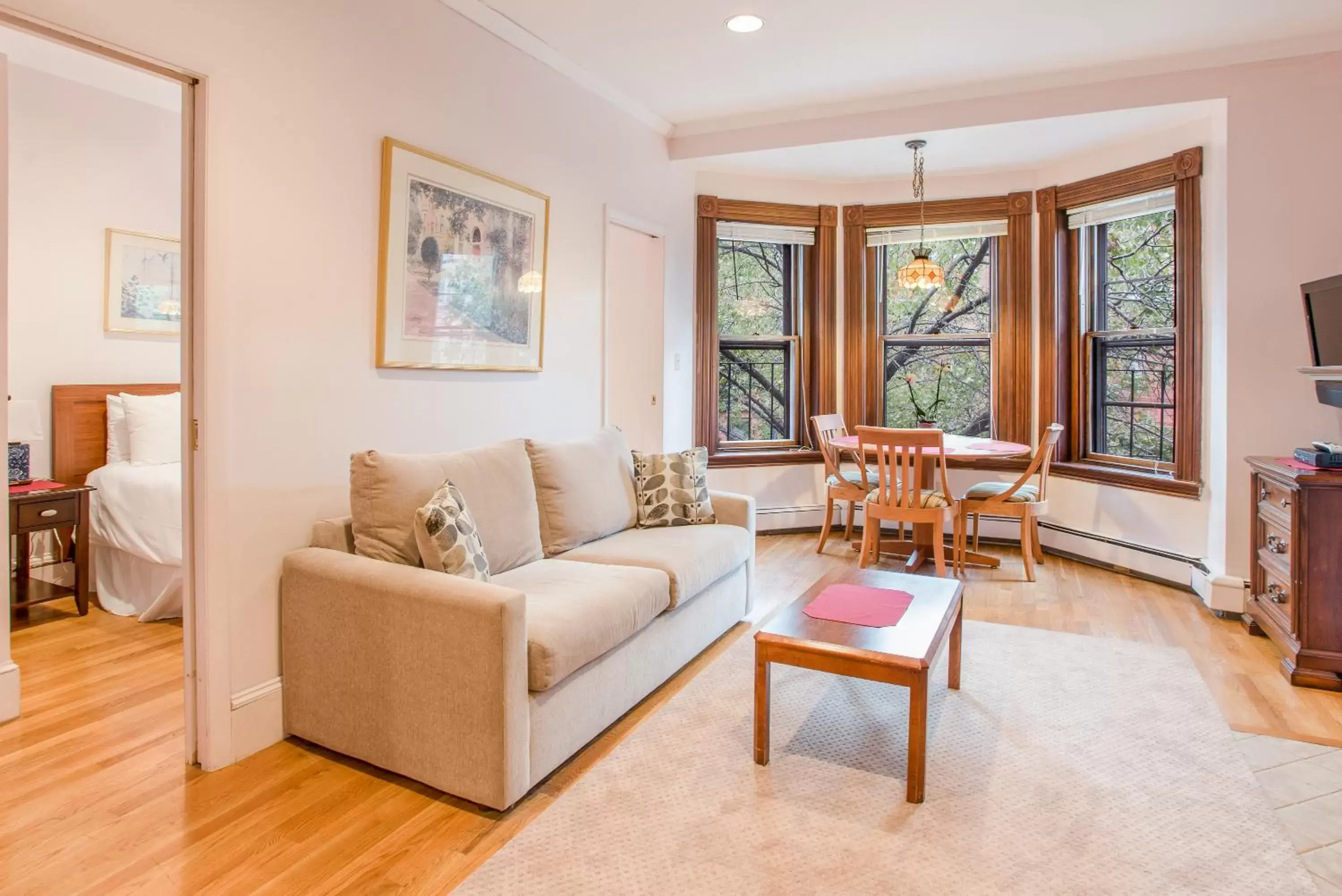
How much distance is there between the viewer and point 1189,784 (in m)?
2.24

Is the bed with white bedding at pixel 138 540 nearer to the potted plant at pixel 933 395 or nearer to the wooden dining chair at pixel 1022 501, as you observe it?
the wooden dining chair at pixel 1022 501

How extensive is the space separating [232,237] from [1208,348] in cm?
457

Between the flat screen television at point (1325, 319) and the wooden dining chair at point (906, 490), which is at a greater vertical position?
the flat screen television at point (1325, 319)

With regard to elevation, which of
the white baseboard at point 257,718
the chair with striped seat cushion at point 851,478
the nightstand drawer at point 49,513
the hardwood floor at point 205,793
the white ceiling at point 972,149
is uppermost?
the white ceiling at point 972,149

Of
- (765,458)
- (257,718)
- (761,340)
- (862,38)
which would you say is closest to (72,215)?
(257,718)

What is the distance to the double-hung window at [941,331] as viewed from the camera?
5629mm

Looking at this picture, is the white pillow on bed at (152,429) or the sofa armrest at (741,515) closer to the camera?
the sofa armrest at (741,515)

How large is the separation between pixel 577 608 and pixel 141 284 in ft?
12.0

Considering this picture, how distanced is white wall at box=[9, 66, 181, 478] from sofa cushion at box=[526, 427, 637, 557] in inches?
85.5

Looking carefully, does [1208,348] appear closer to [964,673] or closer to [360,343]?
[964,673]

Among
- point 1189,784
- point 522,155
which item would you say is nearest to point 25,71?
point 522,155

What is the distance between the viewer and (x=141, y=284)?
4418mm

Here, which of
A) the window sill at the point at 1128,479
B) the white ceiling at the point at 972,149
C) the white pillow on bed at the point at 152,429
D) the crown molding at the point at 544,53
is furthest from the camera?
the window sill at the point at 1128,479

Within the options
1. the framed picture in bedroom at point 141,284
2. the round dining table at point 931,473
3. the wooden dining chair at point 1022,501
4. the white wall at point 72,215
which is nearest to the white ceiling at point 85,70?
the white wall at point 72,215
